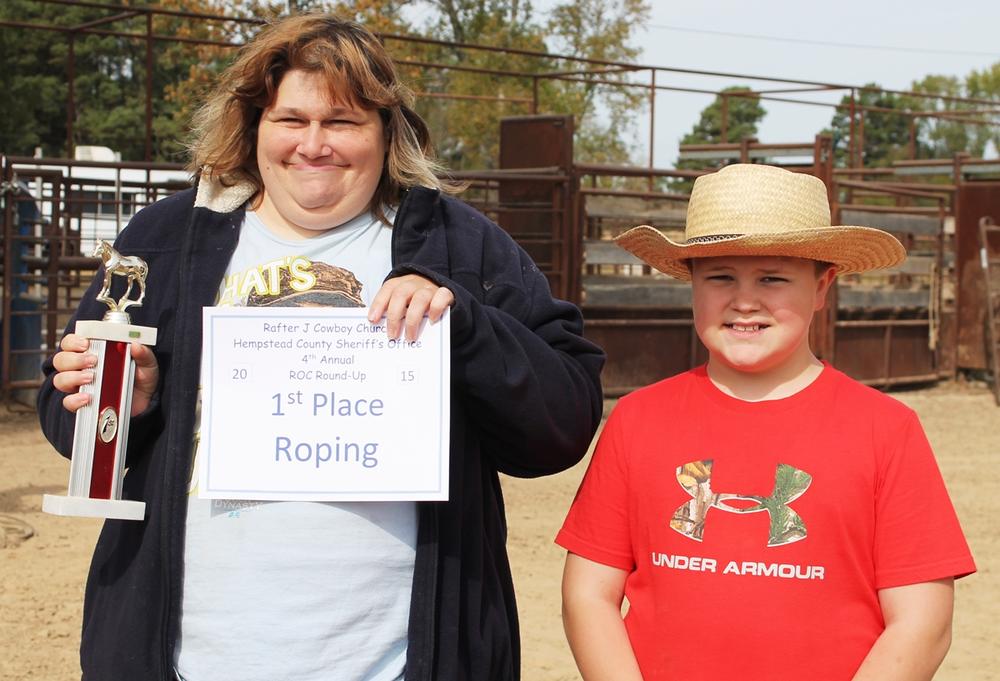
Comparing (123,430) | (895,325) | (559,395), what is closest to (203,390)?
(123,430)

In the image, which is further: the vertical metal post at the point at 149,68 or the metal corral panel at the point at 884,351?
the metal corral panel at the point at 884,351

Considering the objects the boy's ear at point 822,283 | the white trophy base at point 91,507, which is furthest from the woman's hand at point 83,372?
the boy's ear at point 822,283

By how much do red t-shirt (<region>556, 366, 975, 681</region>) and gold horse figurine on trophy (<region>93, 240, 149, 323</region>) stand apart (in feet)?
2.70

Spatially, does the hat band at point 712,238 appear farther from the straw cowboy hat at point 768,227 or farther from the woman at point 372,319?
the woman at point 372,319

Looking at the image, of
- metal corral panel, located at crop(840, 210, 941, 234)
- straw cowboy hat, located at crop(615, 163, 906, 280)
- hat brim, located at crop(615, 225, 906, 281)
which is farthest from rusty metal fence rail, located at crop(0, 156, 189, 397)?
straw cowboy hat, located at crop(615, 163, 906, 280)

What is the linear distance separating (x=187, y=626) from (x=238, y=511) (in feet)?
0.64

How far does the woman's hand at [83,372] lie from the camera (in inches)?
72.9

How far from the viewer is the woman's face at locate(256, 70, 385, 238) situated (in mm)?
1973

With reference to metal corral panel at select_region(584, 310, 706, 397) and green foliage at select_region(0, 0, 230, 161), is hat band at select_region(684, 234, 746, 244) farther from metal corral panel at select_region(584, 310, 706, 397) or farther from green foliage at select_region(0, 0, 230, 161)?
green foliage at select_region(0, 0, 230, 161)

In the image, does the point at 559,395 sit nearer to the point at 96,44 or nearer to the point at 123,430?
the point at 123,430

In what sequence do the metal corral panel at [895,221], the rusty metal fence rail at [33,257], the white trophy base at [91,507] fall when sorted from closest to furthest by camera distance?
the white trophy base at [91,507], the rusty metal fence rail at [33,257], the metal corral panel at [895,221]

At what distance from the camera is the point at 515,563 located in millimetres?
5512

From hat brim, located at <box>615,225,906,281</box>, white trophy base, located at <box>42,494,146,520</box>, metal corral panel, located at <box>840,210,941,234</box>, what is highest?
metal corral panel, located at <box>840,210,941,234</box>

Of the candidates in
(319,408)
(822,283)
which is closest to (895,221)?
(822,283)
